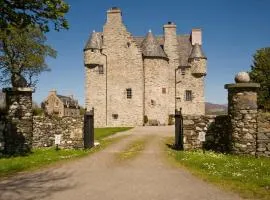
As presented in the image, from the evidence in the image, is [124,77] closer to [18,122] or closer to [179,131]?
[179,131]

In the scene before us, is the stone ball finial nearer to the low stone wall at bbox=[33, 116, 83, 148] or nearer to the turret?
the low stone wall at bbox=[33, 116, 83, 148]

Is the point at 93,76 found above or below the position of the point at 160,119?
above

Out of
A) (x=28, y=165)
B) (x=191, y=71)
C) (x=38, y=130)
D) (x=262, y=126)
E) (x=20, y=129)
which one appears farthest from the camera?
(x=191, y=71)

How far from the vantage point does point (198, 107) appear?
52.8 m

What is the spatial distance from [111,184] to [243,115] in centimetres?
860

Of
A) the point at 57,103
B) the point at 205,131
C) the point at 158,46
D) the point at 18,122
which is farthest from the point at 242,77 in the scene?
the point at 57,103

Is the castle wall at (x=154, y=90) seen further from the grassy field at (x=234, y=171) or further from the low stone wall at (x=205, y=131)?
the grassy field at (x=234, y=171)

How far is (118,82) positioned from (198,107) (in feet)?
39.4

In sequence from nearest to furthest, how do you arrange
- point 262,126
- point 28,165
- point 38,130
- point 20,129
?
point 28,165, point 262,126, point 20,129, point 38,130

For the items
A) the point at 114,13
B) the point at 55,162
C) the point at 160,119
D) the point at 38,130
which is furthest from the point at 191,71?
the point at 55,162

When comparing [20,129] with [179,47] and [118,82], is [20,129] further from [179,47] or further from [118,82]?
[179,47]

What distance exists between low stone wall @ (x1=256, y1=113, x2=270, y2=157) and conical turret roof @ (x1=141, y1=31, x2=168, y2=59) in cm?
3117

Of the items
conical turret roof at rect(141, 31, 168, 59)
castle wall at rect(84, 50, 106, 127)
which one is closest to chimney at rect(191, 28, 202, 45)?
conical turret roof at rect(141, 31, 168, 59)

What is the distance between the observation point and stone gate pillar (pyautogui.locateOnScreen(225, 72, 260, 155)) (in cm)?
1767
